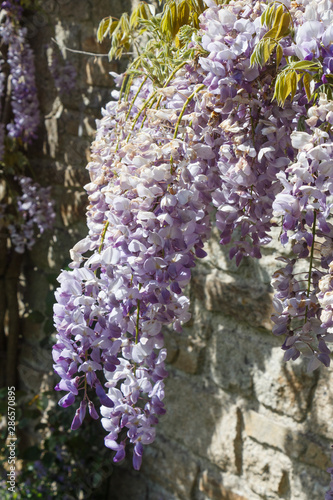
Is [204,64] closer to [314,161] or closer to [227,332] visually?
[314,161]

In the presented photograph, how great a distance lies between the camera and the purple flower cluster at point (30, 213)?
7.85 feet

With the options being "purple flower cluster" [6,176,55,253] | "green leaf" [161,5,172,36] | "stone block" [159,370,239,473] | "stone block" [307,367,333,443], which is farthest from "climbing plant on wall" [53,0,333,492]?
"purple flower cluster" [6,176,55,253]

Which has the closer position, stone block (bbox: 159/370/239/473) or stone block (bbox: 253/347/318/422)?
stone block (bbox: 253/347/318/422)

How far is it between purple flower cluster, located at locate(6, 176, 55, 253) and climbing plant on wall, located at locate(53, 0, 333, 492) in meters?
1.57

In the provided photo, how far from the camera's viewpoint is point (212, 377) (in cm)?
184

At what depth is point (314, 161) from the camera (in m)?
0.66

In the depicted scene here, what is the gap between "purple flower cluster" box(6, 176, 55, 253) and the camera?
2.39 meters

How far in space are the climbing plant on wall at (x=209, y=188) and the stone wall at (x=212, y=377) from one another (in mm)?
799

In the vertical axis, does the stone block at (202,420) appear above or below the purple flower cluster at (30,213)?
below

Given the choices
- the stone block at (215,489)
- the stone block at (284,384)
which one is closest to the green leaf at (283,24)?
the stone block at (284,384)

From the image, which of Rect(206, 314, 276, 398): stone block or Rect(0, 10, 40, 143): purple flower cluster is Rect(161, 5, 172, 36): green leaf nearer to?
A: Rect(206, 314, 276, 398): stone block

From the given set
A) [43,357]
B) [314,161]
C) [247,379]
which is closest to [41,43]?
[43,357]

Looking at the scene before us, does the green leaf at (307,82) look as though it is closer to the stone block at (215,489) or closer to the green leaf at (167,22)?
the green leaf at (167,22)

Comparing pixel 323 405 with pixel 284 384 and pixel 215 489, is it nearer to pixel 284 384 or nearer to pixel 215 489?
pixel 284 384
